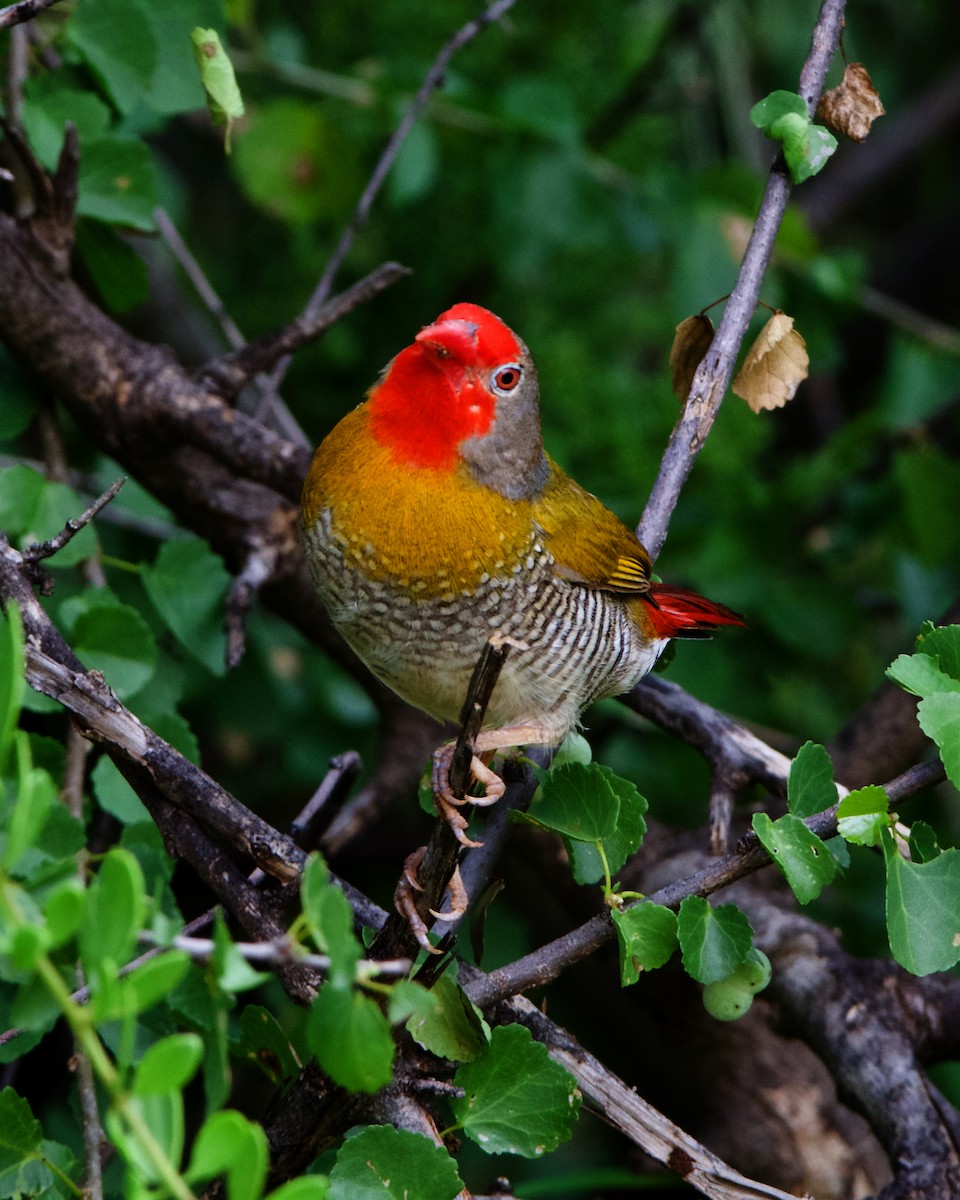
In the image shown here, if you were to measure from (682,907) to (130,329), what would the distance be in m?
2.73

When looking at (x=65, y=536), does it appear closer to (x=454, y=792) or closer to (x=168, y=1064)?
(x=454, y=792)

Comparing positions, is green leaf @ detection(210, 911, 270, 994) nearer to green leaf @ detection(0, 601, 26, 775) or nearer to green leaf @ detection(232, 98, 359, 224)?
green leaf @ detection(0, 601, 26, 775)

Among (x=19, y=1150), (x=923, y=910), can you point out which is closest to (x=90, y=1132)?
(x=19, y=1150)

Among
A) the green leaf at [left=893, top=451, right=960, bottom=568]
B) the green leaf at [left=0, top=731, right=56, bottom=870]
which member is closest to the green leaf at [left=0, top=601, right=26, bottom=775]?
the green leaf at [left=0, top=731, right=56, bottom=870]

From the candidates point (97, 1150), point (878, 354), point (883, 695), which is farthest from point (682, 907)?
point (878, 354)

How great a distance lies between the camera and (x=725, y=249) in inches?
143

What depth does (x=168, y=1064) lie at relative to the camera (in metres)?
1.05

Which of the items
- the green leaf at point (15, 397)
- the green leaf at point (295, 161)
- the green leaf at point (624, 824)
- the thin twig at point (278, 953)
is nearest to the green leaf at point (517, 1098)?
the green leaf at point (624, 824)

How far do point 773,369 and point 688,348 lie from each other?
0.75 feet

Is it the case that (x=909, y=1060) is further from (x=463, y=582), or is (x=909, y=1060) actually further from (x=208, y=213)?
(x=208, y=213)

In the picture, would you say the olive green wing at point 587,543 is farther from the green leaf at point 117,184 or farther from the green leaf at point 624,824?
the green leaf at point 117,184

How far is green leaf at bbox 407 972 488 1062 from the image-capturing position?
5.52ft

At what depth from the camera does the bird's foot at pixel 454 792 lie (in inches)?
63.5

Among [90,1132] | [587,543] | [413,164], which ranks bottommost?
[90,1132]
